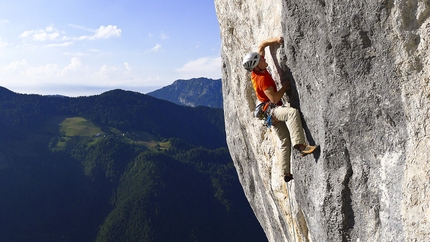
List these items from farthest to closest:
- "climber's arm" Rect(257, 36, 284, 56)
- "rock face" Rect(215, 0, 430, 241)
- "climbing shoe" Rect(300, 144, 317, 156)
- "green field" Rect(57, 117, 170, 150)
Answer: "green field" Rect(57, 117, 170, 150)
"climber's arm" Rect(257, 36, 284, 56)
"climbing shoe" Rect(300, 144, 317, 156)
"rock face" Rect(215, 0, 430, 241)

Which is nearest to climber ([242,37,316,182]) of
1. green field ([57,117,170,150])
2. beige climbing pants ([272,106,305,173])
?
beige climbing pants ([272,106,305,173])

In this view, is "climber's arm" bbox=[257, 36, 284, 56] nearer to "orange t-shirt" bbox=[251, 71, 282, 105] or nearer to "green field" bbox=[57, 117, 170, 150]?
"orange t-shirt" bbox=[251, 71, 282, 105]

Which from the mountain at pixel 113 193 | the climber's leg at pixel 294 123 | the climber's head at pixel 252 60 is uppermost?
the climber's head at pixel 252 60

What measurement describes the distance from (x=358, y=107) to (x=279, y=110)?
5.58ft

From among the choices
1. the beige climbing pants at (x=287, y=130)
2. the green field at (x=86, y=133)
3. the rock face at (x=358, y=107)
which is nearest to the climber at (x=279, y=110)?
the beige climbing pants at (x=287, y=130)

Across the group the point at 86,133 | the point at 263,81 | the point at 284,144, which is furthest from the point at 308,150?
the point at 86,133

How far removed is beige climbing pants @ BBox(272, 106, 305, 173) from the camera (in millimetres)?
7215

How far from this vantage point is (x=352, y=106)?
20.4 ft

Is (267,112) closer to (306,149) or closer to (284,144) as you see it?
(284,144)

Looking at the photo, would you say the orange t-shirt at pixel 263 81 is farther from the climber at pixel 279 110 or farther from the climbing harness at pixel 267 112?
the climbing harness at pixel 267 112

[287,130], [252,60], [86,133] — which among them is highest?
[252,60]

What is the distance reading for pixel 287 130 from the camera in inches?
307

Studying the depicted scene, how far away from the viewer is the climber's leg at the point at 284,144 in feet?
25.4

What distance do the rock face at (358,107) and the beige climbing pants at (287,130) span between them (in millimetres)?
244
